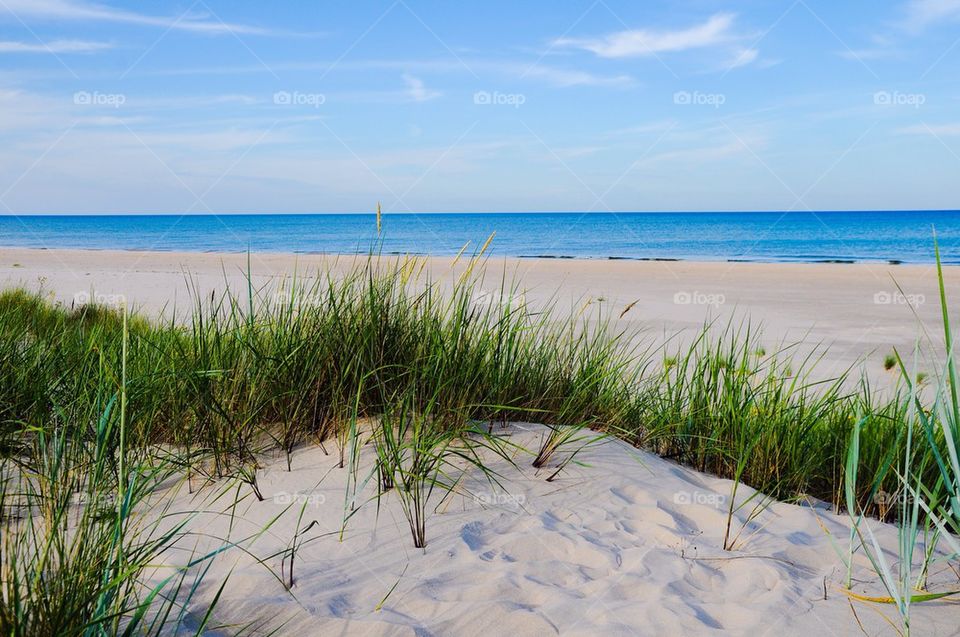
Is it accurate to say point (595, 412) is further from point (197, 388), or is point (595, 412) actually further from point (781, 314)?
point (781, 314)

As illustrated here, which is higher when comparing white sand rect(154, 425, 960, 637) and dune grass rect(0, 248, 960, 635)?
dune grass rect(0, 248, 960, 635)

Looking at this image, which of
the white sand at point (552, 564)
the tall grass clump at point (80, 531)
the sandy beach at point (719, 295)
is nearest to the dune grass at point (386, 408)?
the tall grass clump at point (80, 531)

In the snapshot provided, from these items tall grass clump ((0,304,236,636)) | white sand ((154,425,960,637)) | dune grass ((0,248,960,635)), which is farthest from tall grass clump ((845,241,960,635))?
tall grass clump ((0,304,236,636))

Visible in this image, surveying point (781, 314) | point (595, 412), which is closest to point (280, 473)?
point (595, 412)

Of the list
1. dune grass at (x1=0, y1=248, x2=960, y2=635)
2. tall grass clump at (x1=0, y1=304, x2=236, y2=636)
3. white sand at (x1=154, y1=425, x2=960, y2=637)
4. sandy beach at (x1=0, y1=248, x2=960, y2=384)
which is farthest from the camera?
sandy beach at (x1=0, y1=248, x2=960, y2=384)

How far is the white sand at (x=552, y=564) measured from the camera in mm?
2158

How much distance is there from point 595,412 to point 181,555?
2.17 m

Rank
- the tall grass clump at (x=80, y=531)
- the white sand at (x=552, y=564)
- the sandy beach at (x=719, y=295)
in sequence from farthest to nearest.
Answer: the sandy beach at (x=719, y=295)
the white sand at (x=552, y=564)
the tall grass clump at (x=80, y=531)

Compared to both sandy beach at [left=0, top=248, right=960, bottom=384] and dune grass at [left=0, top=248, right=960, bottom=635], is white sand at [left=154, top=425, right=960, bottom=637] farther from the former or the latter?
sandy beach at [left=0, top=248, right=960, bottom=384]

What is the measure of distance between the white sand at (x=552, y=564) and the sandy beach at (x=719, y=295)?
2.15 m

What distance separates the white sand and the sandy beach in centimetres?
215

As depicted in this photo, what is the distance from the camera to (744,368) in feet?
12.5

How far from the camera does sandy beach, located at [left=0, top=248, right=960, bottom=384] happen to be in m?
9.00

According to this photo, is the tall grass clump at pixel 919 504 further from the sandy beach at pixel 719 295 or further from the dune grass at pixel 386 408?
the sandy beach at pixel 719 295
